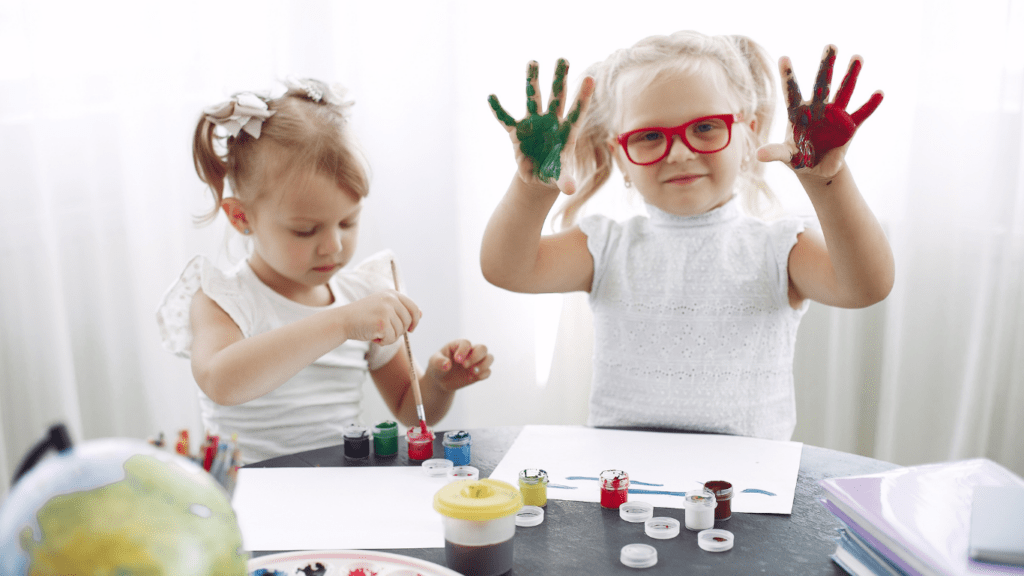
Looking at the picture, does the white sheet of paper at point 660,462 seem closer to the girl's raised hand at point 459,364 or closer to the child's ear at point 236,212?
the girl's raised hand at point 459,364

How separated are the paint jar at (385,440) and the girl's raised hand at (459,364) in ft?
0.60

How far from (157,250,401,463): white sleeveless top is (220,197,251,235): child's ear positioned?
2.6 inches

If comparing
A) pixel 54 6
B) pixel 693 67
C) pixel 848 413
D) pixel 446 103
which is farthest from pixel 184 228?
pixel 848 413

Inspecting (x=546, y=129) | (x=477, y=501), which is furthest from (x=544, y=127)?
(x=477, y=501)

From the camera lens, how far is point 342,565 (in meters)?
0.60

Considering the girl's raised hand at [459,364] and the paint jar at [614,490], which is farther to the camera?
the girl's raised hand at [459,364]

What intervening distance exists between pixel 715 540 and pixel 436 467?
1.01ft

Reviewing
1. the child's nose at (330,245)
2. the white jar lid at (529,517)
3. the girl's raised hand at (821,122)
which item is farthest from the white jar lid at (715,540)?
the child's nose at (330,245)

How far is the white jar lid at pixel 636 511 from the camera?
690 millimetres

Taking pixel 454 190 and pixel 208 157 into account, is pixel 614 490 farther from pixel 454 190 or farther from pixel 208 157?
pixel 454 190

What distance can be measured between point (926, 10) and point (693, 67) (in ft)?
2.35

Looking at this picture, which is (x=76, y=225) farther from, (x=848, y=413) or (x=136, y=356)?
(x=848, y=413)

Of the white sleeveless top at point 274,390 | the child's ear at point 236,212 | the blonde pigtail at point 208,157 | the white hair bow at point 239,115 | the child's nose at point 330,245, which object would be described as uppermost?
the white hair bow at point 239,115

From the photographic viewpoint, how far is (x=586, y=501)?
74 cm
